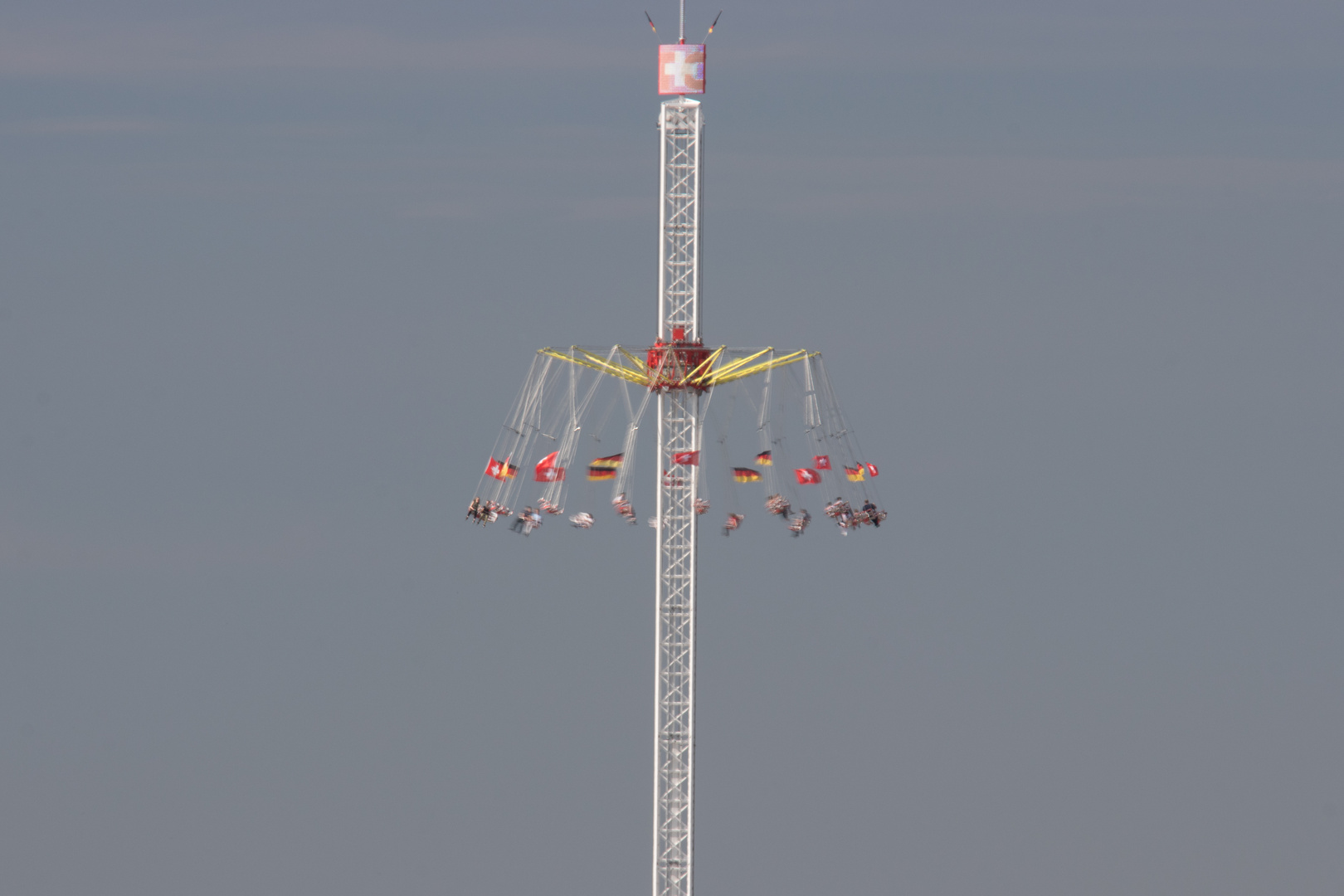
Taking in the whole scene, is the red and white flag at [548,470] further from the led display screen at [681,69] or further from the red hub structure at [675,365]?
the led display screen at [681,69]

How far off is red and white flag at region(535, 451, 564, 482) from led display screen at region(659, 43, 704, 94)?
60.4 ft

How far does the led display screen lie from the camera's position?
156 metres

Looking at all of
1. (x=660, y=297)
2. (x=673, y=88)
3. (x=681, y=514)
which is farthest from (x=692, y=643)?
(x=673, y=88)

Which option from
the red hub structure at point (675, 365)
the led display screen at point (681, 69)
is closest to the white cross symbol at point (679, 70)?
the led display screen at point (681, 69)

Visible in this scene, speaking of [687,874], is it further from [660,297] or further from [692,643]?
[660,297]

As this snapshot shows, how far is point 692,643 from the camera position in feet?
Answer: 513

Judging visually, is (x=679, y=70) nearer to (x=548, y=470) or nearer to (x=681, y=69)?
(x=681, y=69)

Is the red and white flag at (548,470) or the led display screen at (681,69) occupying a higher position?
the led display screen at (681,69)

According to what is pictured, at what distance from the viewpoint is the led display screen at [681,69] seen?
15612 cm

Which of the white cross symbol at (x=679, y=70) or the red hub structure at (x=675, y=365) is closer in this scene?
the red hub structure at (x=675, y=365)

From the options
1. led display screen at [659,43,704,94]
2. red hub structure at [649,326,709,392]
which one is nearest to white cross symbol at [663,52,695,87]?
led display screen at [659,43,704,94]

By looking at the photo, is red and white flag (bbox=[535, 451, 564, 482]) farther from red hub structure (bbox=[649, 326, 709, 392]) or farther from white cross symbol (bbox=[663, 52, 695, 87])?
white cross symbol (bbox=[663, 52, 695, 87])

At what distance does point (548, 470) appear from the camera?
15650cm

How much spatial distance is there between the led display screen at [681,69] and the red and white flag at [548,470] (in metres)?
18.4
